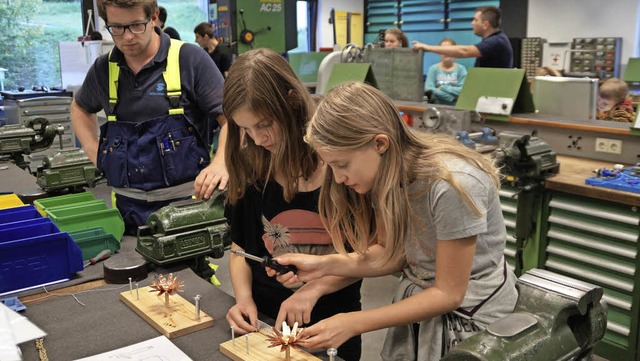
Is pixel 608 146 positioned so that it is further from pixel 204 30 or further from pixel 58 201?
pixel 204 30

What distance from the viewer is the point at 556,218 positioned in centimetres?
260

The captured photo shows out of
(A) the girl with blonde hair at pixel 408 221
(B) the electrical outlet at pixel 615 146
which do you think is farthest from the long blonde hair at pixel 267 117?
(B) the electrical outlet at pixel 615 146

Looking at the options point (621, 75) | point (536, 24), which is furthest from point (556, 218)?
point (536, 24)

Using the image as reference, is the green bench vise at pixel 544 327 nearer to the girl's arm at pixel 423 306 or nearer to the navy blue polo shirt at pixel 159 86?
the girl's arm at pixel 423 306

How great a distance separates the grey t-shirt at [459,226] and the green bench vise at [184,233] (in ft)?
1.84

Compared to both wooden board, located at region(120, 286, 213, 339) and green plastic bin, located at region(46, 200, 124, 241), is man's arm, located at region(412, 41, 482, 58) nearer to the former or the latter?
green plastic bin, located at region(46, 200, 124, 241)

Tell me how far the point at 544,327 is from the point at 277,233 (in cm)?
59

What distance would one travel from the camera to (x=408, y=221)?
1154 millimetres

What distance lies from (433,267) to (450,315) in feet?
0.38

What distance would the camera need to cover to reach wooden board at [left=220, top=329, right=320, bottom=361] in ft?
3.57

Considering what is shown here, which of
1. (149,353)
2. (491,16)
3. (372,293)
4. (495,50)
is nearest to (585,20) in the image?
(491,16)

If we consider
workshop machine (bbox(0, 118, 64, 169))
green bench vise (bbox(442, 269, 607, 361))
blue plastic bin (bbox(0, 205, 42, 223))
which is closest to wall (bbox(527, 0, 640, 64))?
workshop machine (bbox(0, 118, 64, 169))

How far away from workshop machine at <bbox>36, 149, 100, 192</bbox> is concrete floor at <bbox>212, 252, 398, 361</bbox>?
80 centimetres

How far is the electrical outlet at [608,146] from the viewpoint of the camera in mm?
2820
